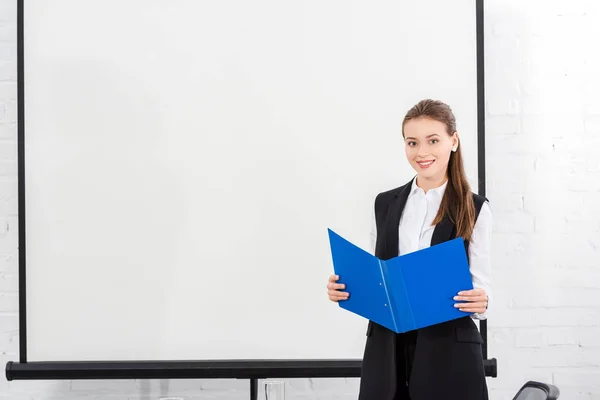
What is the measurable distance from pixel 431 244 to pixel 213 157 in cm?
81

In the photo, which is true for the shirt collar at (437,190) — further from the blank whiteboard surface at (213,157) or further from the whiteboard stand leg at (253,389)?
the whiteboard stand leg at (253,389)

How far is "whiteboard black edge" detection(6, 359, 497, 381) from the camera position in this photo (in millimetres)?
1821

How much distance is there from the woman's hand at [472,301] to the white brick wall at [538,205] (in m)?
0.76

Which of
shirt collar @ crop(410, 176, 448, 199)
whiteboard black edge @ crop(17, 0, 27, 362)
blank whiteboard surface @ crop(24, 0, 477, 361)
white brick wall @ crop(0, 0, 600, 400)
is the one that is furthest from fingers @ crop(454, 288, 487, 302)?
whiteboard black edge @ crop(17, 0, 27, 362)

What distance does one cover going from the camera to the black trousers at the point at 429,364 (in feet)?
4.30

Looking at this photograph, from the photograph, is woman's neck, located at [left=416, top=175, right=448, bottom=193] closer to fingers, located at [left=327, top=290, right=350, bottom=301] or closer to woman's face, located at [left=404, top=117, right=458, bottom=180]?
woman's face, located at [left=404, top=117, right=458, bottom=180]

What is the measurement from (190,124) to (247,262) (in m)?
0.47

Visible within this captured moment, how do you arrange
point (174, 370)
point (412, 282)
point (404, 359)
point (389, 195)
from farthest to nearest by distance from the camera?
1. point (174, 370)
2. point (389, 195)
3. point (404, 359)
4. point (412, 282)

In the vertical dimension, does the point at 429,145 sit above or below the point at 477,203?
above

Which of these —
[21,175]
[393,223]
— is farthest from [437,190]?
[21,175]

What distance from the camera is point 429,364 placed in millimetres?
1311

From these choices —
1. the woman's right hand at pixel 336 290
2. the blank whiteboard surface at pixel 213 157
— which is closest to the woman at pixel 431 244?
the woman's right hand at pixel 336 290

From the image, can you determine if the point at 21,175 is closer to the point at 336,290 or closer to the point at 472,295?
the point at 336,290

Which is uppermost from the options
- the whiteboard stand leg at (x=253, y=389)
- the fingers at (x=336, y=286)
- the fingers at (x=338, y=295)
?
the fingers at (x=336, y=286)
